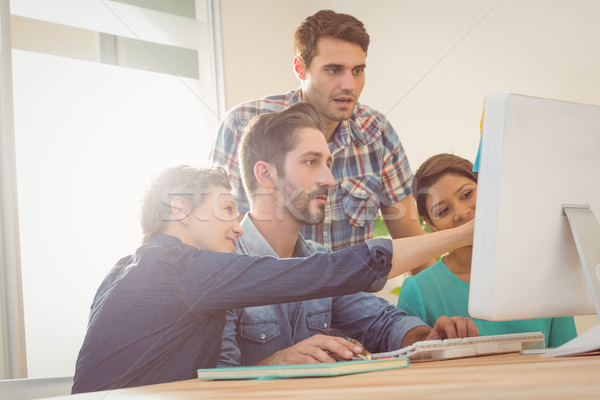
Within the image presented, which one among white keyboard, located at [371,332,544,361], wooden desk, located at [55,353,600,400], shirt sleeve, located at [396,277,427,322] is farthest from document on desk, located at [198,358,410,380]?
shirt sleeve, located at [396,277,427,322]

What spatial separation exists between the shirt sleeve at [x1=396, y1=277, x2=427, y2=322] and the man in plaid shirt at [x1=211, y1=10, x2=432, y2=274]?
0.35 metres

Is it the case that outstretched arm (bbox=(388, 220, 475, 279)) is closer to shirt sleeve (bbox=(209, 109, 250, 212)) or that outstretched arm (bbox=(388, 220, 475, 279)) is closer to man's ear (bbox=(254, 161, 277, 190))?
man's ear (bbox=(254, 161, 277, 190))

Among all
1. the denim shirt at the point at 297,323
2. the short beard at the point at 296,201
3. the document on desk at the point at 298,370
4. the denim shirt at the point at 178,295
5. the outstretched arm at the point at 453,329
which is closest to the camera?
the document on desk at the point at 298,370

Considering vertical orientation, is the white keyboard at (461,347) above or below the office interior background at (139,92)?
below

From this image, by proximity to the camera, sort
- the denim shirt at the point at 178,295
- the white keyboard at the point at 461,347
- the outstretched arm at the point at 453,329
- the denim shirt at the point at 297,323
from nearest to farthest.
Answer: the white keyboard at the point at 461,347 → the denim shirt at the point at 178,295 → the outstretched arm at the point at 453,329 → the denim shirt at the point at 297,323

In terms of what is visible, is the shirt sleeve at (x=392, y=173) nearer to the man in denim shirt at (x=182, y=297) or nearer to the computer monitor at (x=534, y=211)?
the man in denim shirt at (x=182, y=297)

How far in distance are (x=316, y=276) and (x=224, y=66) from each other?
2.12 m

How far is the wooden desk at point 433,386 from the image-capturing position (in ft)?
1.29

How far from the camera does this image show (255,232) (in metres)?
1.26

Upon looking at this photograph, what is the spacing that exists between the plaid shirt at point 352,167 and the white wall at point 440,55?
722 mm

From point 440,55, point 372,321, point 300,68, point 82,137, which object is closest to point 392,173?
point 300,68

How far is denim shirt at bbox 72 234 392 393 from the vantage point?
2.89ft

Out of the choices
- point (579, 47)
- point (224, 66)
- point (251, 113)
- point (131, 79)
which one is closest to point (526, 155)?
point (251, 113)

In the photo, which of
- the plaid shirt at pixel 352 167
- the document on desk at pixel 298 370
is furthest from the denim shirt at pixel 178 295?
the plaid shirt at pixel 352 167
